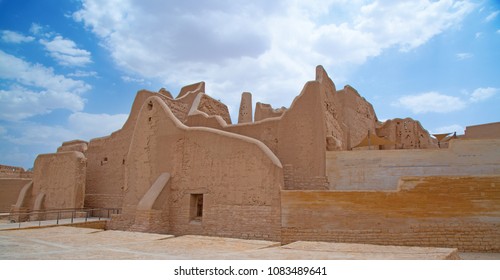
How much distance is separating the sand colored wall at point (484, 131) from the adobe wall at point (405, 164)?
19.4 feet

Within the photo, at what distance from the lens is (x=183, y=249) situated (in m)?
7.12

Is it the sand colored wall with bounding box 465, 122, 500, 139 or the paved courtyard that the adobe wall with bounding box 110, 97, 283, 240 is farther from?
the sand colored wall with bounding box 465, 122, 500, 139

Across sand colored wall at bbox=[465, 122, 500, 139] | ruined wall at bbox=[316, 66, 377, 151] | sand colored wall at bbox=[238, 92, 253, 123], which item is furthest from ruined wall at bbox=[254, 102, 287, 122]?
sand colored wall at bbox=[465, 122, 500, 139]

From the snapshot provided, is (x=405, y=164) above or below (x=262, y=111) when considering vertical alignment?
below

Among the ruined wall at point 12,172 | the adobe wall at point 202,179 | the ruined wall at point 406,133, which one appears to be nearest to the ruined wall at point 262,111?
the adobe wall at point 202,179

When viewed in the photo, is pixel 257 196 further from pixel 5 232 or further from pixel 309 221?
pixel 5 232

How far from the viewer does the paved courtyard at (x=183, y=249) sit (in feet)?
19.7

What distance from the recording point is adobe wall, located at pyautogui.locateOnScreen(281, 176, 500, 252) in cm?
917

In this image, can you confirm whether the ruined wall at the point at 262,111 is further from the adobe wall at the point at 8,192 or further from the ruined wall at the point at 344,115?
the adobe wall at the point at 8,192

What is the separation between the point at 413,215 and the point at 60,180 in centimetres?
1583

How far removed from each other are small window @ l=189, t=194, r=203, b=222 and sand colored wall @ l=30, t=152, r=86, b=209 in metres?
7.26

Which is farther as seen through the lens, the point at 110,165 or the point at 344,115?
the point at 110,165

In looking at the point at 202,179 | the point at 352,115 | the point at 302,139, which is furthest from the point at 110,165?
the point at 352,115

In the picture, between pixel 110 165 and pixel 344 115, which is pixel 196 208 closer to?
pixel 110 165
